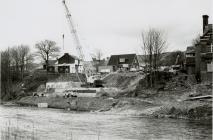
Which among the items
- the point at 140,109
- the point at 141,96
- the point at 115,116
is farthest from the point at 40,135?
the point at 141,96

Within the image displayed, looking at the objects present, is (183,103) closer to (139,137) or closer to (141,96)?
(141,96)

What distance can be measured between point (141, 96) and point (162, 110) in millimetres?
17000

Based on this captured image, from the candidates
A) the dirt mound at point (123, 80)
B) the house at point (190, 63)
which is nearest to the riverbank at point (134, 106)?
the dirt mound at point (123, 80)

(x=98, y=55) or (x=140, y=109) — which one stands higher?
(x=98, y=55)

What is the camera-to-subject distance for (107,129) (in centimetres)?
3938

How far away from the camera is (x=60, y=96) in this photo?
74.8 metres

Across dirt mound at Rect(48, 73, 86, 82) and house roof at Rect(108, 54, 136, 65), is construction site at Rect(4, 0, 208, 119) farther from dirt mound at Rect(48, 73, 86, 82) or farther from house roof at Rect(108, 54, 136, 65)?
house roof at Rect(108, 54, 136, 65)

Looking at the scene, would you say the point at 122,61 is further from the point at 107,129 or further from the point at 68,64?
the point at 107,129

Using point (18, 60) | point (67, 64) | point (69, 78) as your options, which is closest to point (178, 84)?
point (69, 78)

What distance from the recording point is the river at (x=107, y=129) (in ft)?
110

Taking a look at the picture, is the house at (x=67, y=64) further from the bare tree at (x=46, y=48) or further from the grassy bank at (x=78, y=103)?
the grassy bank at (x=78, y=103)

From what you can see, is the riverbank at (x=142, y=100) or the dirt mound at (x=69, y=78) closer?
the riverbank at (x=142, y=100)

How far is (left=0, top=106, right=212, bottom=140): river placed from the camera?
3366cm

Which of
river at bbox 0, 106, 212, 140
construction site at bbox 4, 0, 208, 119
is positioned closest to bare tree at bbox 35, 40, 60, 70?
construction site at bbox 4, 0, 208, 119
